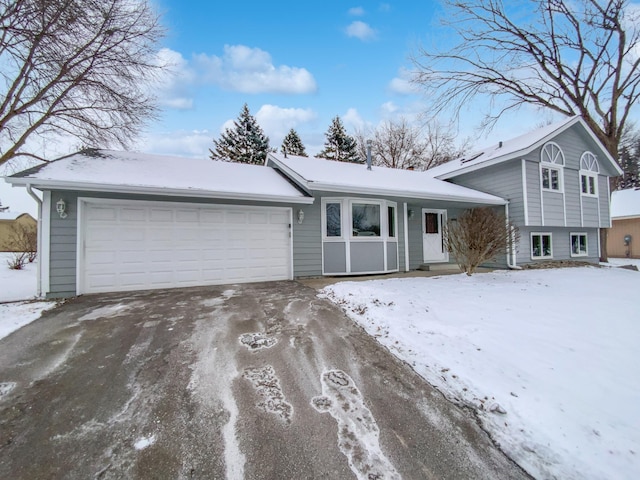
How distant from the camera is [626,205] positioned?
1778cm

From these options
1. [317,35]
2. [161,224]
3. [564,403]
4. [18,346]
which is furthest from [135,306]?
[317,35]

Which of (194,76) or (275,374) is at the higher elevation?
(194,76)

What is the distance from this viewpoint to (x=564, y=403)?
236cm

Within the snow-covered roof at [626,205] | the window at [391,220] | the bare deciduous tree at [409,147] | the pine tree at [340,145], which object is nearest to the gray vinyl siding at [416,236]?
the window at [391,220]

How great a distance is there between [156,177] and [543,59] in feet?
58.6

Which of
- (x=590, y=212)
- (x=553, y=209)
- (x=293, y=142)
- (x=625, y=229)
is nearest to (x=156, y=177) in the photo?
(x=553, y=209)

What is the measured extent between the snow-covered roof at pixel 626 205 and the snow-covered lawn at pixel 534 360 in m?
15.9

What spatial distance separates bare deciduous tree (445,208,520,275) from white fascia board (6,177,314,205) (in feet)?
13.7

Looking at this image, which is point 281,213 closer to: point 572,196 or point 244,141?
point 572,196

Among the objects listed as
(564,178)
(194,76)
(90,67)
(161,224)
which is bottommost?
(161,224)

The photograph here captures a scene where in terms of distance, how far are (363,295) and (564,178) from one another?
11399mm

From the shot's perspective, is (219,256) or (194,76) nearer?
(219,256)

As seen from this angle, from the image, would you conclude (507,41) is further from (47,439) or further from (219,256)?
(47,439)

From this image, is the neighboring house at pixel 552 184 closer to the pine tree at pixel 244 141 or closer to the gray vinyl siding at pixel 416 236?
the gray vinyl siding at pixel 416 236
